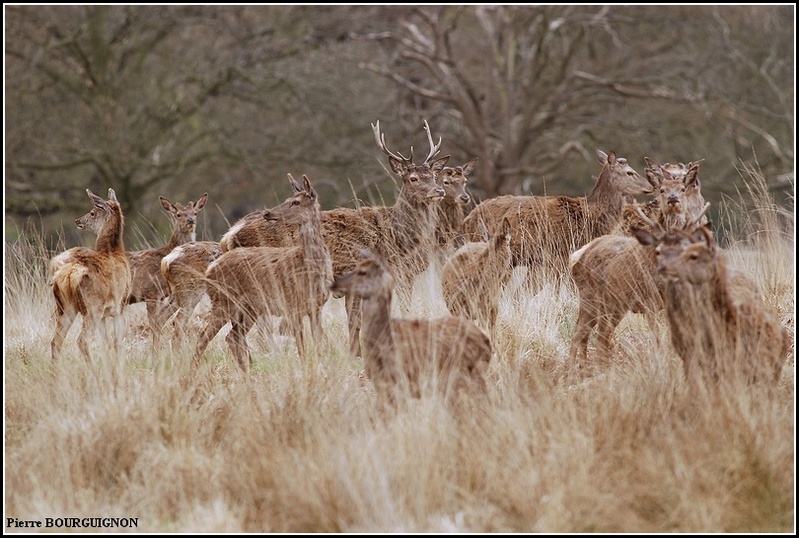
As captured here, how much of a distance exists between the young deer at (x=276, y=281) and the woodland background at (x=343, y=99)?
34.3 feet

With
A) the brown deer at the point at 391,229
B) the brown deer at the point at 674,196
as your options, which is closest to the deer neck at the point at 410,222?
the brown deer at the point at 391,229

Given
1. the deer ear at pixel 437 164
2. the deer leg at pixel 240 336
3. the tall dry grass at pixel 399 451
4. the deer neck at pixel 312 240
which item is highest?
the deer ear at pixel 437 164

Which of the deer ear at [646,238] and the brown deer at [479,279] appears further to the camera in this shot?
the brown deer at [479,279]

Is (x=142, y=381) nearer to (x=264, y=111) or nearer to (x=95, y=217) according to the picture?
(x=95, y=217)

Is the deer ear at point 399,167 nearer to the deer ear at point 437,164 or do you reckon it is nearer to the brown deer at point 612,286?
the deer ear at point 437,164

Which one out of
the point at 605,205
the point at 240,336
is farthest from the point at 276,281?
the point at 605,205

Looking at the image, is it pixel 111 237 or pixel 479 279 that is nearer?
pixel 479 279

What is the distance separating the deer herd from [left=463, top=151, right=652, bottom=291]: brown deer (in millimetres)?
14

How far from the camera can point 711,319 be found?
5477mm

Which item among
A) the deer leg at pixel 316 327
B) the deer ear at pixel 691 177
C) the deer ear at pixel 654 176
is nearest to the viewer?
the deer leg at pixel 316 327

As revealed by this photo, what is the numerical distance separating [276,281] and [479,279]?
1342mm

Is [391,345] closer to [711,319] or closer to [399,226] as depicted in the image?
[711,319]

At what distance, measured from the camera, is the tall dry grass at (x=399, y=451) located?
489cm

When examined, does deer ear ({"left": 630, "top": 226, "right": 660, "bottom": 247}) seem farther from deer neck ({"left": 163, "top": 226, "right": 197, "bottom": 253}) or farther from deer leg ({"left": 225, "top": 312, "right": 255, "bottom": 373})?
deer neck ({"left": 163, "top": 226, "right": 197, "bottom": 253})
